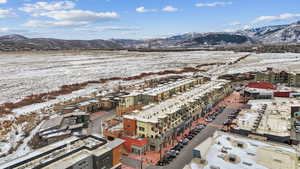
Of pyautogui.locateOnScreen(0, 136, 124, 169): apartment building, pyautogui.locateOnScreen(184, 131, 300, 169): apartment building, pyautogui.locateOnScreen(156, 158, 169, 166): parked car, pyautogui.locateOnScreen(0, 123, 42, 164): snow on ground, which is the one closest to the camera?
pyautogui.locateOnScreen(0, 136, 124, 169): apartment building

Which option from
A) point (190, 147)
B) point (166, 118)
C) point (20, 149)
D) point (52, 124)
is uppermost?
point (166, 118)

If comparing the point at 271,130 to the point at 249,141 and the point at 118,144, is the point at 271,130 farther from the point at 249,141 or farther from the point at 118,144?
the point at 118,144

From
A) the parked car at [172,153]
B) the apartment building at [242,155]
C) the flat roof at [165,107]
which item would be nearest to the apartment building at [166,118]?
the flat roof at [165,107]

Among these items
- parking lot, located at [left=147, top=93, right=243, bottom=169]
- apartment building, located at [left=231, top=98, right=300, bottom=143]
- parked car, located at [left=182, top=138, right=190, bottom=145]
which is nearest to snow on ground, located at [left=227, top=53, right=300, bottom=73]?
parking lot, located at [left=147, top=93, right=243, bottom=169]

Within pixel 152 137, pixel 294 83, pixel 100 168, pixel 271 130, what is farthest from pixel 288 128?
pixel 294 83

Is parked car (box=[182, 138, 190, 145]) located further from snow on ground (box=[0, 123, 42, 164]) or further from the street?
snow on ground (box=[0, 123, 42, 164])

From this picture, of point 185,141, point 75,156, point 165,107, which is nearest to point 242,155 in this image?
point 185,141

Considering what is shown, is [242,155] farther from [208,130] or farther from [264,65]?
→ [264,65]
